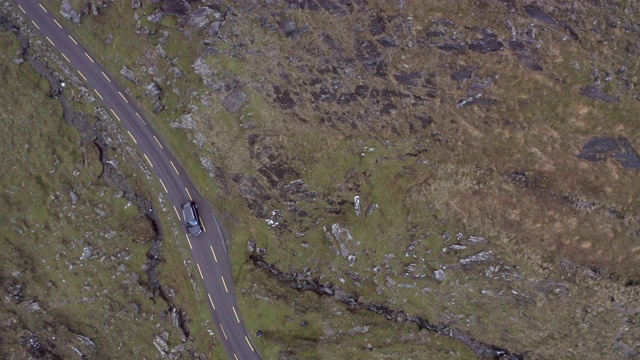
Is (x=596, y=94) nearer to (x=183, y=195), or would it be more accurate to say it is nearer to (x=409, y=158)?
(x=409, y=158)

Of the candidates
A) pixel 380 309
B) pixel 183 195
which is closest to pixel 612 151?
pixel 380 309

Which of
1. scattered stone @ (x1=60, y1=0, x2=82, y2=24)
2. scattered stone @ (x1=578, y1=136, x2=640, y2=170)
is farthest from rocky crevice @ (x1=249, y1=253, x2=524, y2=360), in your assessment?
scattered stone @ (x1=60, y1=0, x2=82, y2=24)

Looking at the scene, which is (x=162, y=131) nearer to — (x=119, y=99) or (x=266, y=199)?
(x=119, y=99)

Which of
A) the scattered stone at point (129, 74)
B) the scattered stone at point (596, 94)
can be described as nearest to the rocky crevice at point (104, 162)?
the scattered stone at point (129, 74)

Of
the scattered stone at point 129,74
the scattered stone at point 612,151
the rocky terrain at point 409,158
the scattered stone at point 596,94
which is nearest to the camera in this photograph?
the scattered stone at point 612,151

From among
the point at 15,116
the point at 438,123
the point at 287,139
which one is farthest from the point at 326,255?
the point at 15,116

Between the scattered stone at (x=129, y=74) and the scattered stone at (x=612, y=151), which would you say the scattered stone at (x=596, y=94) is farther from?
the scattered stone at (x=129, y=74)

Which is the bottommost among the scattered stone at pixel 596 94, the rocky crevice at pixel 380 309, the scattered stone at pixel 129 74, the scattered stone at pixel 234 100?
the rocky crevice at pixel 380 309
